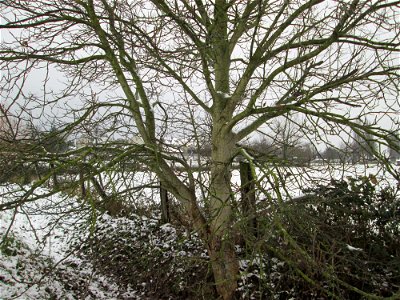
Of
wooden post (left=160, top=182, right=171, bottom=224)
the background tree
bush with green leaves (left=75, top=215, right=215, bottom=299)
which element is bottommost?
bush with green leaves (left=75, top=215, right=215, bottom=299)

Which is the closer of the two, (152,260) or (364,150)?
(364,150)

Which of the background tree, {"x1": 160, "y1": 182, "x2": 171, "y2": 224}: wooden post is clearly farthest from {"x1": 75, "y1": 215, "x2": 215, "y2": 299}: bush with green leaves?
the background tree

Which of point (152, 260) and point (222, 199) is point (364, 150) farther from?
point (152, 260)

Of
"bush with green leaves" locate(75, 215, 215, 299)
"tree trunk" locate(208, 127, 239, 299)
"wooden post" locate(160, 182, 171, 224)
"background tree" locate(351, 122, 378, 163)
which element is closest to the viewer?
"background tree" locate(351, 122, 378, 163)

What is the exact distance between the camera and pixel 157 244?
730 cm

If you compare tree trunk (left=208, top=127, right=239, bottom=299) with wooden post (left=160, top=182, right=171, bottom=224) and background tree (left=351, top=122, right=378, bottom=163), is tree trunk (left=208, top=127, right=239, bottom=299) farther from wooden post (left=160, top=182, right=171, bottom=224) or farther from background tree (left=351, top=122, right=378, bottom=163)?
wooden post (left=160, top=182, right=171, bottom=224)

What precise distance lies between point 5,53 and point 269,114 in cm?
373

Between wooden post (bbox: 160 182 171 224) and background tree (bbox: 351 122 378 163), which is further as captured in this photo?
wooden post (bbox: 160 182 171 224)

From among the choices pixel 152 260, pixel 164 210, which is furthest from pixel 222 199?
pixel 164 210

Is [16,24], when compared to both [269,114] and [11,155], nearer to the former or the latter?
[11,155]

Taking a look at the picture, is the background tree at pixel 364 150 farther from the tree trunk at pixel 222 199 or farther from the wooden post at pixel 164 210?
the wooden post at pixel 164 210

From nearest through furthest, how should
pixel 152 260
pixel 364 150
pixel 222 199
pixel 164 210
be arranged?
1. pixel 364 150
2. pixel 222 199
3. pixel 152 260
4. pixel 164 210

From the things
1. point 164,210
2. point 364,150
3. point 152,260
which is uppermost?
point 164,210

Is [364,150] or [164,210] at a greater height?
Result: [164,210]
